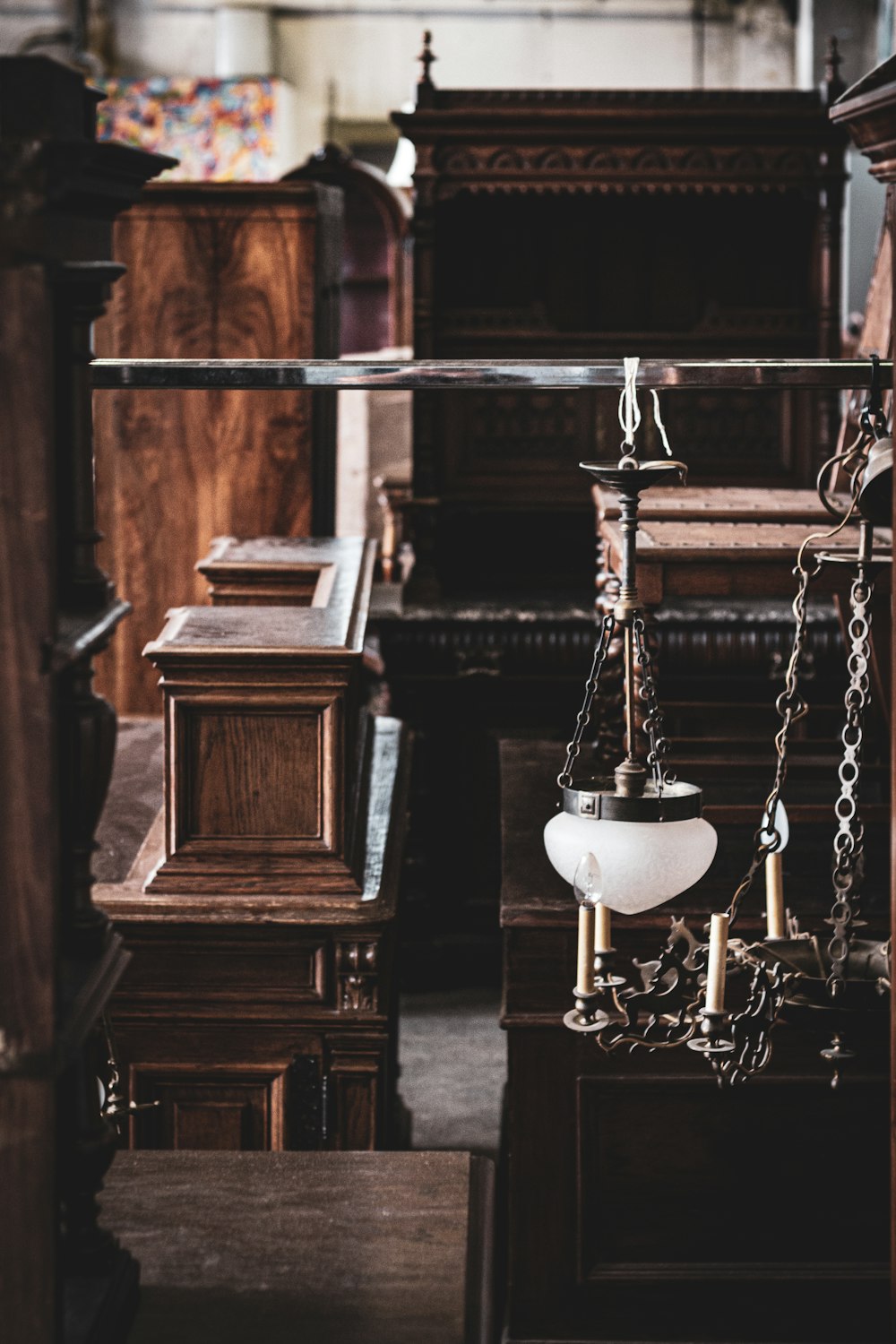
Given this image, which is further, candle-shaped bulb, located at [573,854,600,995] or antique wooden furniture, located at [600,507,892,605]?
antique wooden furniture, located at [600,507,892,605]

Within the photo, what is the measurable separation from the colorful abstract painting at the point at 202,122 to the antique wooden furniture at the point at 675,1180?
8574 mm

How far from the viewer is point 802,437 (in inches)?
214

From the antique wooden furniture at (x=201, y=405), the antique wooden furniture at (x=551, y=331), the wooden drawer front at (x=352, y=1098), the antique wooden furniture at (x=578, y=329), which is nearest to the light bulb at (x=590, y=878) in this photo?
the wooden drawer front at (x=352, y=1098)

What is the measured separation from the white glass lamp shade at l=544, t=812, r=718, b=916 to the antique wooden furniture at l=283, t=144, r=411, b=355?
7.68 meters

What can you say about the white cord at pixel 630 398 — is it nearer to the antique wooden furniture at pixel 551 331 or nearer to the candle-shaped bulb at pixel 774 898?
the candle-shaped bulb at pixel 774 898

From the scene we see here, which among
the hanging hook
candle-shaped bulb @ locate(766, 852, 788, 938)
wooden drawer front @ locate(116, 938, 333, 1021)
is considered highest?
the hanging hook

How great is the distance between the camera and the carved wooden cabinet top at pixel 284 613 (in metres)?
2.90

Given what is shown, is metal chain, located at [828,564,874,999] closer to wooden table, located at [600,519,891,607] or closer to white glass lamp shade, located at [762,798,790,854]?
white glass lamp shade, located at [762,798,790,854]

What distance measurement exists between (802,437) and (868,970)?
359cm

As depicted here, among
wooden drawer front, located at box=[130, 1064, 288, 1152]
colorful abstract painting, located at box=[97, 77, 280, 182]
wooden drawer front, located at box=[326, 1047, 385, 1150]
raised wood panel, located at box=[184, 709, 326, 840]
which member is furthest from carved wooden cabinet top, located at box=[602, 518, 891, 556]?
colorful abstract painting, located at box=[97, 77, 280, 182]

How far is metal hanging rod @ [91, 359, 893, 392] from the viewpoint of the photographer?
1.89 metres

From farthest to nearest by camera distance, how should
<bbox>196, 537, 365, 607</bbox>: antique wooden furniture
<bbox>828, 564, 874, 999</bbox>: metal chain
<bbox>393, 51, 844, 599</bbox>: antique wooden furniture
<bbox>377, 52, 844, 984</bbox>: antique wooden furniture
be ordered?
<bbox>393, 51, 844, 599</bbox>: antique wooden furniture
<bbox>377, 52, 844, 984</bbox>: antique wooden furniture
<bbox>196, 537, 365, 607</bbox>: antique wooden furniture
<bbox>828, 564, 874, 999</bbox>: metal chain

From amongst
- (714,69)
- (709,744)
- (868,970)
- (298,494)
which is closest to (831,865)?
(709,744)

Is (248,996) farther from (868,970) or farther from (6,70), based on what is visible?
(6,70)
